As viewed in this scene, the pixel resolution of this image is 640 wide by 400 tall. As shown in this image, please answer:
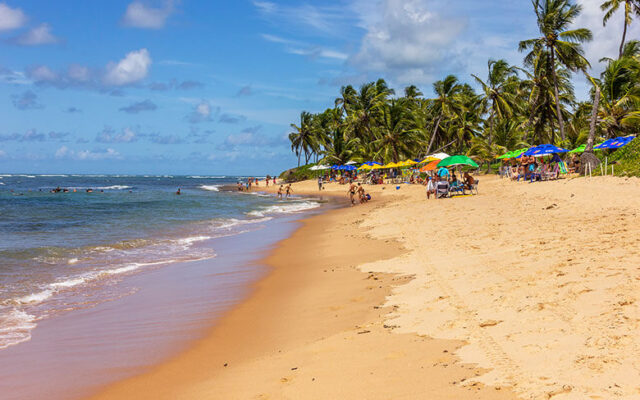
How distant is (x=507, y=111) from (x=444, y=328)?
4216 cm

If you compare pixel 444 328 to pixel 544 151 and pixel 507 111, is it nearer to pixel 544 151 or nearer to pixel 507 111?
pixel 544 151

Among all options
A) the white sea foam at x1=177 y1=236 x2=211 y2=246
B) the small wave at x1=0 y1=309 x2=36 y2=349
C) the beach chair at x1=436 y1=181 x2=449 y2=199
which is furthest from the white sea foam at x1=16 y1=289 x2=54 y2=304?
the beach chair at x1=436 y1=181 x2=449 y2=199

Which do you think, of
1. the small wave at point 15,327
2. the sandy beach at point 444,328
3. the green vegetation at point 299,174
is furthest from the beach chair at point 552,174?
the green vegetation at point 299,174

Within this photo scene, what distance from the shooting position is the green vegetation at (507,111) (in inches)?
1244

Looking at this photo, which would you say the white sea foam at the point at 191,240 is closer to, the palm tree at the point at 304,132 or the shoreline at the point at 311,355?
the shoreline at the point at 311,355

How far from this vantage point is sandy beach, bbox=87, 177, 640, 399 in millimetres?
3758

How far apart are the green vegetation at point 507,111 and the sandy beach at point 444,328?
2254 centimetres

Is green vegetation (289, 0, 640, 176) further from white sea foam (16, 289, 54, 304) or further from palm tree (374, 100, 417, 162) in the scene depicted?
white sea foam (16, 289, 54, 304)

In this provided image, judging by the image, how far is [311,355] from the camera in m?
5.06

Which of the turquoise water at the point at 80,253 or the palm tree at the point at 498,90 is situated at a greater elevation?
the palm tree at the point at 498,90

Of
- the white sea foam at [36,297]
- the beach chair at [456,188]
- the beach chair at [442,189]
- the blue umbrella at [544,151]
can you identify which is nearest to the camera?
the white sea foam at [36,297]

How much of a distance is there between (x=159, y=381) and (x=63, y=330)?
115 inches

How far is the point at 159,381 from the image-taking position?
16.5ft

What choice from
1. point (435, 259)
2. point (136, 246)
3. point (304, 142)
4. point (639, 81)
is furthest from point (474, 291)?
point (304, 142)
